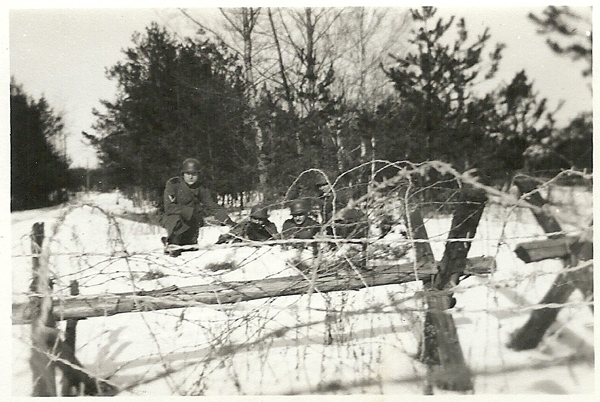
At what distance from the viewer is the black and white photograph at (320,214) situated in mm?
2594

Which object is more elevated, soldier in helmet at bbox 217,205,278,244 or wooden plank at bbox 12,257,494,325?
soldier in helmet at bbox 217,205,278,244

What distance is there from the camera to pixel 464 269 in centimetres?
266

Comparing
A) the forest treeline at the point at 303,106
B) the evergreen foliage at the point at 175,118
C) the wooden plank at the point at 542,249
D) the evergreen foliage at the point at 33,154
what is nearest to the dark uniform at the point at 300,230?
the forest treeline at the point at 303,106

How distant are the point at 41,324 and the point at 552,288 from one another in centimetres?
288

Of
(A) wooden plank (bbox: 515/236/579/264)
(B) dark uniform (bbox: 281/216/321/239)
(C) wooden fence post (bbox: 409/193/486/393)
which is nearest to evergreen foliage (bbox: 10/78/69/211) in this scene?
(B) dark uniform (bbox: 281/216/321/239)

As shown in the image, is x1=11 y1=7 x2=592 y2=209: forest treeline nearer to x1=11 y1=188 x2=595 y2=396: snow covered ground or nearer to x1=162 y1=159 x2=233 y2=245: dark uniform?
x1=162 y1=159 x2=233 y2=245: dark uniform

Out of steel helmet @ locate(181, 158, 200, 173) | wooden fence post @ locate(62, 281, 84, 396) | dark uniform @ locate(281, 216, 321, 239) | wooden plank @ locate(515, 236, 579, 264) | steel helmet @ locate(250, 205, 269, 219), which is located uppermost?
steel helmet @ locate(181, 158, 200, 173)

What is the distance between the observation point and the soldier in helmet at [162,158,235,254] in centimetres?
405

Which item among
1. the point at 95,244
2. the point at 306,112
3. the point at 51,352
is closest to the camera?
the point at 51,352

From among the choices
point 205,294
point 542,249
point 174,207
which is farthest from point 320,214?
point 542,249

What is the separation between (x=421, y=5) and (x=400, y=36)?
74 centimetres

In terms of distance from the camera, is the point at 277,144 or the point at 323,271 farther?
the point at 277,144

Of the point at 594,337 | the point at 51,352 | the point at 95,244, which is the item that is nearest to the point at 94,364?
the point at 51,352

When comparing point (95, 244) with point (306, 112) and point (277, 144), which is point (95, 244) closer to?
point (277, 144)
